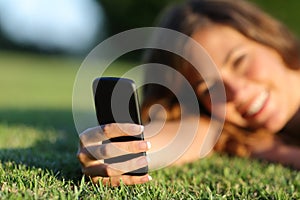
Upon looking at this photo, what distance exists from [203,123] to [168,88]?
1.31ft

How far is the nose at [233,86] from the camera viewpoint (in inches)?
116

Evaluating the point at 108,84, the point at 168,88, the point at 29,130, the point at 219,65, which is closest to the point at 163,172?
the point at 108,84

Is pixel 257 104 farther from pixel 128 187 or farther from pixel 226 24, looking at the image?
pixel 128 187

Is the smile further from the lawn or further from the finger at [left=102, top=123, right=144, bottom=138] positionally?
the finger at [left=102, top=123, right=144, bottom=138]

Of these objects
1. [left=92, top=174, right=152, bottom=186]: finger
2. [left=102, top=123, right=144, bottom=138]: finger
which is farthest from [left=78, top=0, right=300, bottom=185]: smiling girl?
[left=102, top=123, right=144, bottom=138]: finger

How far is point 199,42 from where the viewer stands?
3.09 m

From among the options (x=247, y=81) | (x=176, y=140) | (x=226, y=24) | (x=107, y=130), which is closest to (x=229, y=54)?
(x=247, y=81)

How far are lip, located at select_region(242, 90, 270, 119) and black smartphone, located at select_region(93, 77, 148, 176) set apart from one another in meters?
1.35

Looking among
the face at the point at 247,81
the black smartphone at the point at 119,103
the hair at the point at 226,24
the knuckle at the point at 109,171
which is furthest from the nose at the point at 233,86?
the knuckle at the point at 109,171

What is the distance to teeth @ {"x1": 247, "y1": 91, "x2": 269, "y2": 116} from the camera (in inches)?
119

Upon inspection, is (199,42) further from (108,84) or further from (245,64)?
(108,84)

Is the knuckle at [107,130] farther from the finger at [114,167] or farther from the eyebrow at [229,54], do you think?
the eyebrow at [229,54]

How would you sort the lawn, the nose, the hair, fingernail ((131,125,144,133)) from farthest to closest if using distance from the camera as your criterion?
1. the hair
2. the nose
3. fingernail ((131,125,144,133))
4. the lawn

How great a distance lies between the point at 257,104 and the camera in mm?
3059
